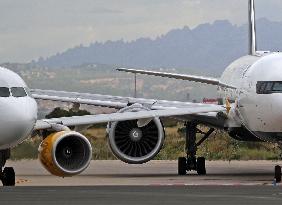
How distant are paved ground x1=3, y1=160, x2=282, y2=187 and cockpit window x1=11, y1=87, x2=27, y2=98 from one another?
3.36 meters

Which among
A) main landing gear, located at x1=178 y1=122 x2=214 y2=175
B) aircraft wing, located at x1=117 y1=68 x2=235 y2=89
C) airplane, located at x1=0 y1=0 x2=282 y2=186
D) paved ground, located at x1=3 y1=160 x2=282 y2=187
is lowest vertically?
paved ground, located at x1=3 y1=160 x2=282 y2=187

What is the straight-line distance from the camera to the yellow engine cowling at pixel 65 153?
22.5 metres

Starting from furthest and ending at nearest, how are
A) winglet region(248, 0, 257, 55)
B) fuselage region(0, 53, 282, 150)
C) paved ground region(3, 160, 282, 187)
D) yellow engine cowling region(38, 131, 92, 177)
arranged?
winglet region(248, 0, 257, 55) < paved ground region(3, 160, 282, 187) < yellow engine cowling region(38, 131, 92, 177) < fuselage region(0, 53, 282, 150)

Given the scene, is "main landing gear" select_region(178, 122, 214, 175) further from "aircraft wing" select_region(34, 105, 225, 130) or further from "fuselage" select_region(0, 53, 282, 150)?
"aircraft wing" select_region(34, 105, 225, 130)

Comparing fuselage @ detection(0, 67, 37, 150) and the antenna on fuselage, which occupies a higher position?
the antenna on fuselage

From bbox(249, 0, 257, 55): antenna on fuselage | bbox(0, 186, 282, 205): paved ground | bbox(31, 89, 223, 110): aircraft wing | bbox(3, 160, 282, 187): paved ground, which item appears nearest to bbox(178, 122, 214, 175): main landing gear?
bbox(3, 160, 282, 187): paved ground

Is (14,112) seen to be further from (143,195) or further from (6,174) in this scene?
(143,195)

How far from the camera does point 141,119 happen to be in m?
29.2

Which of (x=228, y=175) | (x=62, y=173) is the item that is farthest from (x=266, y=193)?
(x=228, y=175)

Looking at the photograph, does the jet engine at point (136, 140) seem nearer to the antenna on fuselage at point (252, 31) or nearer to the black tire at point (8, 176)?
the antenna on fuselage at point (252, 31)

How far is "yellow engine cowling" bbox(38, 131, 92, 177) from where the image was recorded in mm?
22528

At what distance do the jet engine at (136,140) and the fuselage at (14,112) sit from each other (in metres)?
7.06

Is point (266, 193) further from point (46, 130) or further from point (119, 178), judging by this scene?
point (119, 178)

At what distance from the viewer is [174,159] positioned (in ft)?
150
